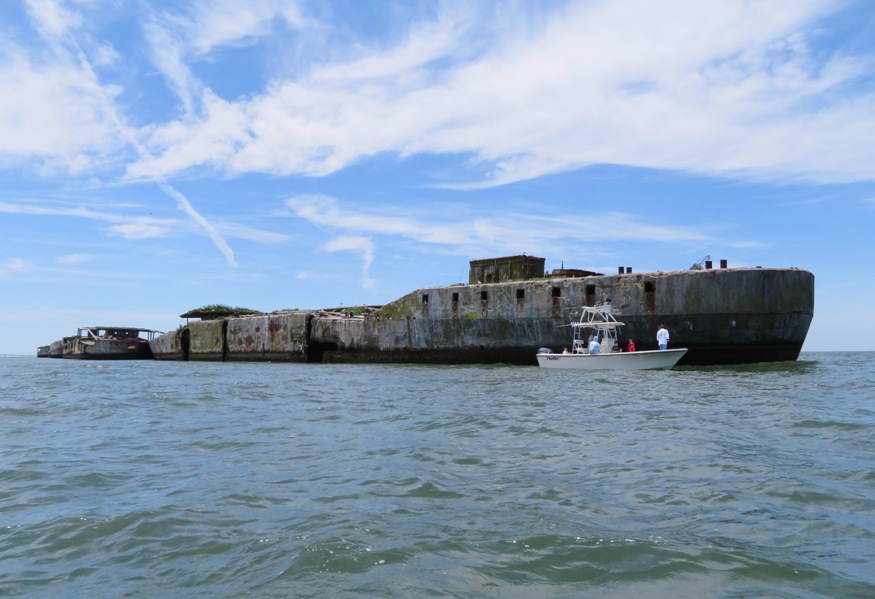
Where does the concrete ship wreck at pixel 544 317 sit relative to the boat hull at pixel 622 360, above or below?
above

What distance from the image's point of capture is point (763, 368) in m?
19.4

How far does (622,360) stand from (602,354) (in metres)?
0.62

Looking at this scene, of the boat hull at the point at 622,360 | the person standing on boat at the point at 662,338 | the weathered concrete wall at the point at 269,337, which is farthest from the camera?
the weathered concrete wall at the point at 269,337

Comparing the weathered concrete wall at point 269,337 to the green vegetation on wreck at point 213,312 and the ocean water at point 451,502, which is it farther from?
the ocean water at point 451,502

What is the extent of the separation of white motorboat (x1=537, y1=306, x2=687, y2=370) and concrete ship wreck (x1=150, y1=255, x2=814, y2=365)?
61 centimetres

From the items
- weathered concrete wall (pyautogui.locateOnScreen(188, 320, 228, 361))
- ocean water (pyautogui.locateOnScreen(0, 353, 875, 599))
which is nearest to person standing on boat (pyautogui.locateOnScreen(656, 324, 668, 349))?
ocean water (pyautogui.locateOnScreen(0, 353, 875, 599))

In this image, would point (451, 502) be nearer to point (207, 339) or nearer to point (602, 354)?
point (602, 354)

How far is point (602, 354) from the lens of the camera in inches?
810

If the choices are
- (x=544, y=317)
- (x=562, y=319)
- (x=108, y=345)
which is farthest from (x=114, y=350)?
(x=562, y=319)

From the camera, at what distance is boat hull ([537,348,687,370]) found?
1984cm

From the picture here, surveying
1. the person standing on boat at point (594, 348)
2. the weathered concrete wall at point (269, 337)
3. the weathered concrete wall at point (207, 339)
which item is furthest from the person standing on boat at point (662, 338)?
the weathered concrete wall at point (207, 339)

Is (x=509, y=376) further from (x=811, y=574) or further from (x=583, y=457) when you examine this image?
(x=811, y=574)

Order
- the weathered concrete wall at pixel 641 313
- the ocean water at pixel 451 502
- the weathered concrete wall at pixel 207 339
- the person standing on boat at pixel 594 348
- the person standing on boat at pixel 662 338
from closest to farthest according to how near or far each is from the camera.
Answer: the ocean water at pixel 451 502 < the person standing on boat at pixel 662 338 < the weathered concrete wall at pixel 641 313 < the person standing on boat at pixel 594 348 < the weathered concrete wall at pixel 207 339

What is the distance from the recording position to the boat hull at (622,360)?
1984 centimetres
